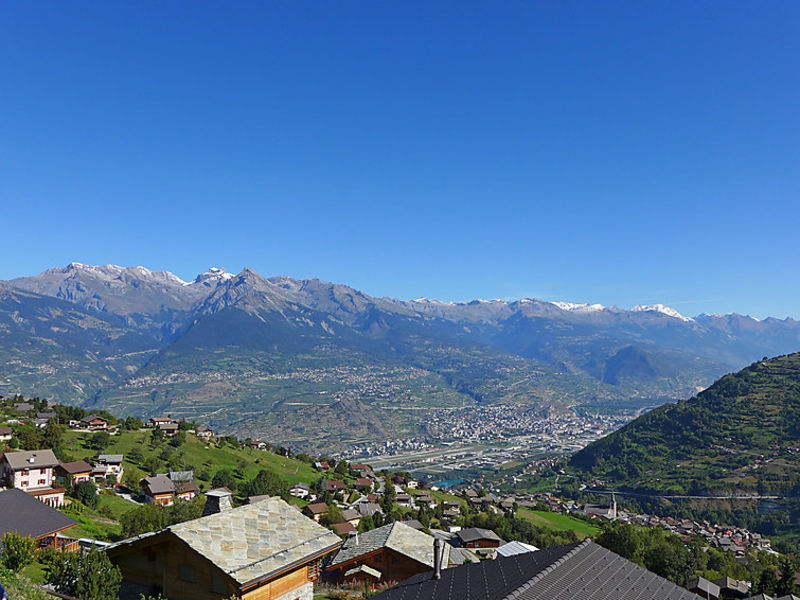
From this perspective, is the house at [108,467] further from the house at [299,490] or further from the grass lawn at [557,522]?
the grass lawn at [557,522]

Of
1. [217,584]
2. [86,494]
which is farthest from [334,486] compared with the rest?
[217,584]

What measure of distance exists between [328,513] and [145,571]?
61.9 meters

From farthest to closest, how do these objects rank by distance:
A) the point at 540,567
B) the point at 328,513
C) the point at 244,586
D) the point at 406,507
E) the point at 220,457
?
the point at 220,457, the point at 406,507, the point at 328,513, the point at 540,567, the point at 244,586

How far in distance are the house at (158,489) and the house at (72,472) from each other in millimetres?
7637

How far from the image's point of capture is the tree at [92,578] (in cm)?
1547

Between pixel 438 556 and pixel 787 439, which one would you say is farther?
pixel 787 439

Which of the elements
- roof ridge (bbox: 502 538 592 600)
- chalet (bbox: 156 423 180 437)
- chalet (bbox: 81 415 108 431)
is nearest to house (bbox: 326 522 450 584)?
roof ridge (bbox: 502 538 592 600)

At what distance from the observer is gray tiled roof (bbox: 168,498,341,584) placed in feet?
48.9

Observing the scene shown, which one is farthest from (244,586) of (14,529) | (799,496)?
(799,496)

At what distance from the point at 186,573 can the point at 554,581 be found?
36.5ft

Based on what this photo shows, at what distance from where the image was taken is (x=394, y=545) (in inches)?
1596

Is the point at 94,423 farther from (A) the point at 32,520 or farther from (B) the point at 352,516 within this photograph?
(A) the point at 32,520

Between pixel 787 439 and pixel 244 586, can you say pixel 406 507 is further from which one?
pixel 787 439

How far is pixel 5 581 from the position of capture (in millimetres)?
16359
